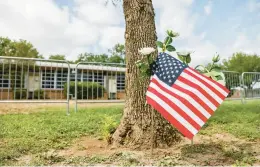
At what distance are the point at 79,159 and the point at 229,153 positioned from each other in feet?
5.85

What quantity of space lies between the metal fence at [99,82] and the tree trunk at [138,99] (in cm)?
449

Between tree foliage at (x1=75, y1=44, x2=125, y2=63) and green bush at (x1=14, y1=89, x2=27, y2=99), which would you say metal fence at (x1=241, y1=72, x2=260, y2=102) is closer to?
green bush at (x1=14, y1=89, x2=27, y2=99)

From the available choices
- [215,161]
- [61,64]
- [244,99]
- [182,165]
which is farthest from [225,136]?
[244,99]

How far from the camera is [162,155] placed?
322 cm

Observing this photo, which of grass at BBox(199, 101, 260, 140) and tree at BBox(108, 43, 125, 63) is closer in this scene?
grass at BBox(199, 101, 260, 140)

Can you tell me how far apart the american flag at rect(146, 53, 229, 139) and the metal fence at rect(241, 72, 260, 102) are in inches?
396

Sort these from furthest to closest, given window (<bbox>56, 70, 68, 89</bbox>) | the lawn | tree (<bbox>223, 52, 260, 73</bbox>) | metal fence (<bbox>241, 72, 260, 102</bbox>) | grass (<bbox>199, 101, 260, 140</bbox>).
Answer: tree (<bbox>223, 52, 260, 73</bbox>) → metal fence (<bbox>241, 72, 260, 102</bbox>) → window (<bbox>56, 70, 68, 89</bbox>) → grass (<bbox>199, 101, 260, 140</bbox>) → the lawn

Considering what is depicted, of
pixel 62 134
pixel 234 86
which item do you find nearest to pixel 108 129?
pixel 62 134

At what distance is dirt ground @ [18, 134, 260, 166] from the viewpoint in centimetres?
303

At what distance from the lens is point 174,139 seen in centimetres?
377

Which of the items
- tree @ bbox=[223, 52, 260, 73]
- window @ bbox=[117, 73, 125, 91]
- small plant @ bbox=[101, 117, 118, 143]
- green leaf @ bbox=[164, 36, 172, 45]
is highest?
tree @ bbox=[223, 52, 260, 73]

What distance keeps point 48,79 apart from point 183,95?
6.13m

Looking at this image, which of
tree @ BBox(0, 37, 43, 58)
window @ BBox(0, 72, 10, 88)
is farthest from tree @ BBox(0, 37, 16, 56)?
window @ BBox(0, 72, 10, 88)

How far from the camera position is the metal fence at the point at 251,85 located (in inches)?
483
